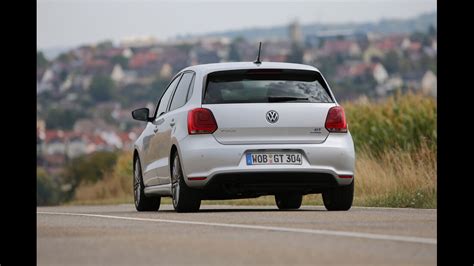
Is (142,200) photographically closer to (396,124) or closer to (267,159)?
(267,159)

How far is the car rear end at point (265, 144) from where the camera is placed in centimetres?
1603

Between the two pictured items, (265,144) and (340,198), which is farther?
(340,198)

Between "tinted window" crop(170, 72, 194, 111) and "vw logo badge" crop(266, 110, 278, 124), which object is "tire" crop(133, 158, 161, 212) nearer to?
"tinted window" crop(170, 72, 194, 111)

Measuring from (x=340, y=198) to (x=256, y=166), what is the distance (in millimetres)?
1318

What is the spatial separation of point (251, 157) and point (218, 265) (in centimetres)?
613

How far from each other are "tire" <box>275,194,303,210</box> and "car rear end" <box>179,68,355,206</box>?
8.40 feet

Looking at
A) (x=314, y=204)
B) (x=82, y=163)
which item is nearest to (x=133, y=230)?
(x=314, y=204)

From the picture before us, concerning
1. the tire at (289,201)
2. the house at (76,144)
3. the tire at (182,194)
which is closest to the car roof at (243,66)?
the tire at (182,194)

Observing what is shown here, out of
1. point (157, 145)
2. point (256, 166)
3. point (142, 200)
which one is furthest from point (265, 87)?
point (142, 200)

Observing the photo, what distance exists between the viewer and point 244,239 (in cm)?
1198

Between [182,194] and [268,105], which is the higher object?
[268,105]

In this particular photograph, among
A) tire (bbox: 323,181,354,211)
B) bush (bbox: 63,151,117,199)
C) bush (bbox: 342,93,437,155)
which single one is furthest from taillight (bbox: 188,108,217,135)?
bush (bbox: 63,151,117,199)

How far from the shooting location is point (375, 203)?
62.7ft

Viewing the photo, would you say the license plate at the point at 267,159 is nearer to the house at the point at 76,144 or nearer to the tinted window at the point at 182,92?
the tinted window at the point at 182,92
